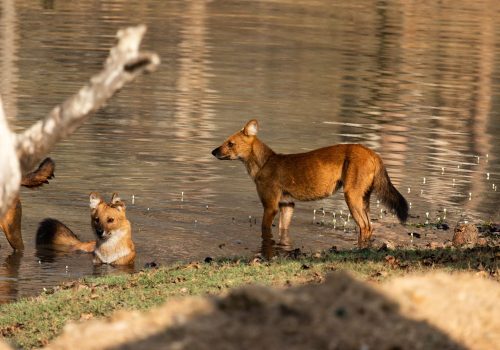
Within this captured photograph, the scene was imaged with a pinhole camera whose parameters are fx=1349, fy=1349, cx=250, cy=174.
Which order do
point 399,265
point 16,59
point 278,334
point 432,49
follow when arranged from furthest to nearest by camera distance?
point 432,49
point 16,59
point 399,265
point 278,334

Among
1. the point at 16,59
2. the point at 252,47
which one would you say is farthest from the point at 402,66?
the point at 16,59

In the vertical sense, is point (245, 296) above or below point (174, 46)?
above

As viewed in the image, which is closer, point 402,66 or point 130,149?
point 130,149

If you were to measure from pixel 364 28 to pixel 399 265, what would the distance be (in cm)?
3663

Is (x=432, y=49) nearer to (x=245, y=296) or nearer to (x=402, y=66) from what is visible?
(x=402, y=66)

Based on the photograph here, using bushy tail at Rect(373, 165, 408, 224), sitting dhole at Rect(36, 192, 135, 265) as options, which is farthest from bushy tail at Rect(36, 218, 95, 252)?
bushy tail at Rect(373, 165, 408, 224)

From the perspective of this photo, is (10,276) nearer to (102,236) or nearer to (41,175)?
(41,175)

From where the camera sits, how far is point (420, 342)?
7.06 meters

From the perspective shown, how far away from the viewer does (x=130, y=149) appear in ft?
70.2

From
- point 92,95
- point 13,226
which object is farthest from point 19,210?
point 92,95

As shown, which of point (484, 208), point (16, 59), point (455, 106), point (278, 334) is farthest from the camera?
point (16, 59)

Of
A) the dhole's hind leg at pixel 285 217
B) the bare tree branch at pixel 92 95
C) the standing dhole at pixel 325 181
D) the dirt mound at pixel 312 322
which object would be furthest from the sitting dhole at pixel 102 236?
the dirt mound at pixel 312 322

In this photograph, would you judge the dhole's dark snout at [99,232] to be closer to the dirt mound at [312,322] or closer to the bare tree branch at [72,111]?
the bare tree branch at [72,111]

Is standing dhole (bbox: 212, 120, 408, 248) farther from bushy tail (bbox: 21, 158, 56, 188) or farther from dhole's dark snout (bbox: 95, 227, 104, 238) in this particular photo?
bushy tail (bbox: 21, 158, 56, 188)
